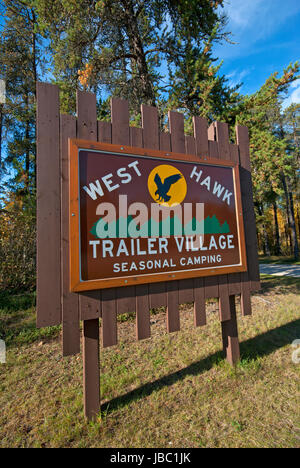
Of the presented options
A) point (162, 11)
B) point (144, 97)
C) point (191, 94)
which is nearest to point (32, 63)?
point (162, 11)

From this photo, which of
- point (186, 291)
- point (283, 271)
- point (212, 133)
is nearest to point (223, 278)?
point (186, 291)

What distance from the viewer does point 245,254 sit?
2945 mm

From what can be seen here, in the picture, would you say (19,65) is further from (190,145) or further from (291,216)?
(291,216)

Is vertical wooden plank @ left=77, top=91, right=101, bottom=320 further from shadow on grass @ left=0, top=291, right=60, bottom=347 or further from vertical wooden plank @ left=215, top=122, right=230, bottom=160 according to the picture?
shadow on grass @ left=0, top=291, right=60, bottom=347

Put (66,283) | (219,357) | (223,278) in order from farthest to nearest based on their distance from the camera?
(219,357) < (223,278) < (66,283)

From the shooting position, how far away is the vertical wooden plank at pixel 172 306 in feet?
8.01

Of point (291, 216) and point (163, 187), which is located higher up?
point (291, 216)

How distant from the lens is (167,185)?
2512mm

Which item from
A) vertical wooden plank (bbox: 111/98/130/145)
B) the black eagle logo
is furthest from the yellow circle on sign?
vertical wooden plank (bbox: 111/98/130/145)

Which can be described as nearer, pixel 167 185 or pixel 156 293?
pixel 156 293

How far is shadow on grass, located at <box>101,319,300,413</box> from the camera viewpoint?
2.58 m

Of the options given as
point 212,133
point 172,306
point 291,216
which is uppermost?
point 291,216

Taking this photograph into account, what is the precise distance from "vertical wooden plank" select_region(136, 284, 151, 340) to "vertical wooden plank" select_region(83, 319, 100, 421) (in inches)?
16.0

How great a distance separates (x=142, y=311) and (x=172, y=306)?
0.35 meters
